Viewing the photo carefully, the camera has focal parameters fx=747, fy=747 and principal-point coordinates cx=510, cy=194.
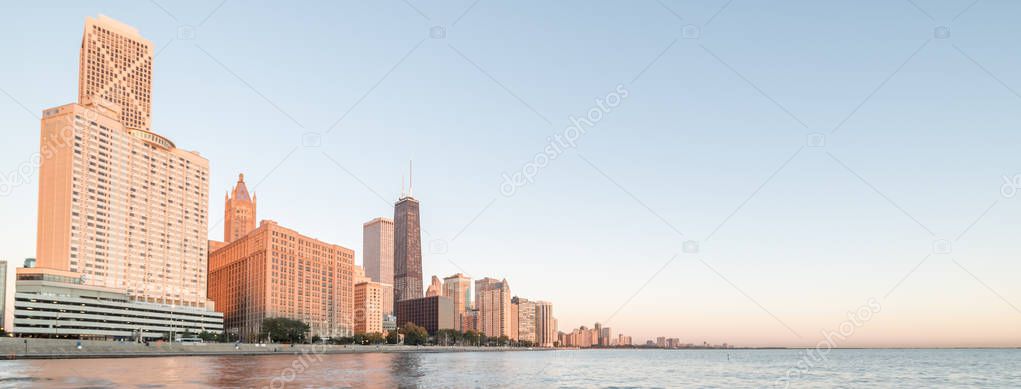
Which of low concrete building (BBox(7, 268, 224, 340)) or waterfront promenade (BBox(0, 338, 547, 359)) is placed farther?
low concrete building (BBox(7, 268, 224, 340))

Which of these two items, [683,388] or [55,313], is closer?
[683,388]

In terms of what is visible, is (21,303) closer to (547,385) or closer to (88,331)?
(88,331)

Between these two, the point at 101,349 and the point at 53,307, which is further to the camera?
the point at 53,307

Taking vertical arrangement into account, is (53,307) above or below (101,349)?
above

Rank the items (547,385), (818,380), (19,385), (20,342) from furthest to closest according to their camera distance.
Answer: (20,342) → (818,380) → (547,385) → (19,385)

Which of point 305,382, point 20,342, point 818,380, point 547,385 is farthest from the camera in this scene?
point 20,342

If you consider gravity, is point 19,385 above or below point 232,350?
above

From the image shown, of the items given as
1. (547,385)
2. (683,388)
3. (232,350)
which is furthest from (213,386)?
(232,350)

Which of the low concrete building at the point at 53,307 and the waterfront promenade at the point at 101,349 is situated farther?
the low concrete building at the point at 53,307

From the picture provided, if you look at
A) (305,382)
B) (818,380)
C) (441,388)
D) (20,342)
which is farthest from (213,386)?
(20,342)
